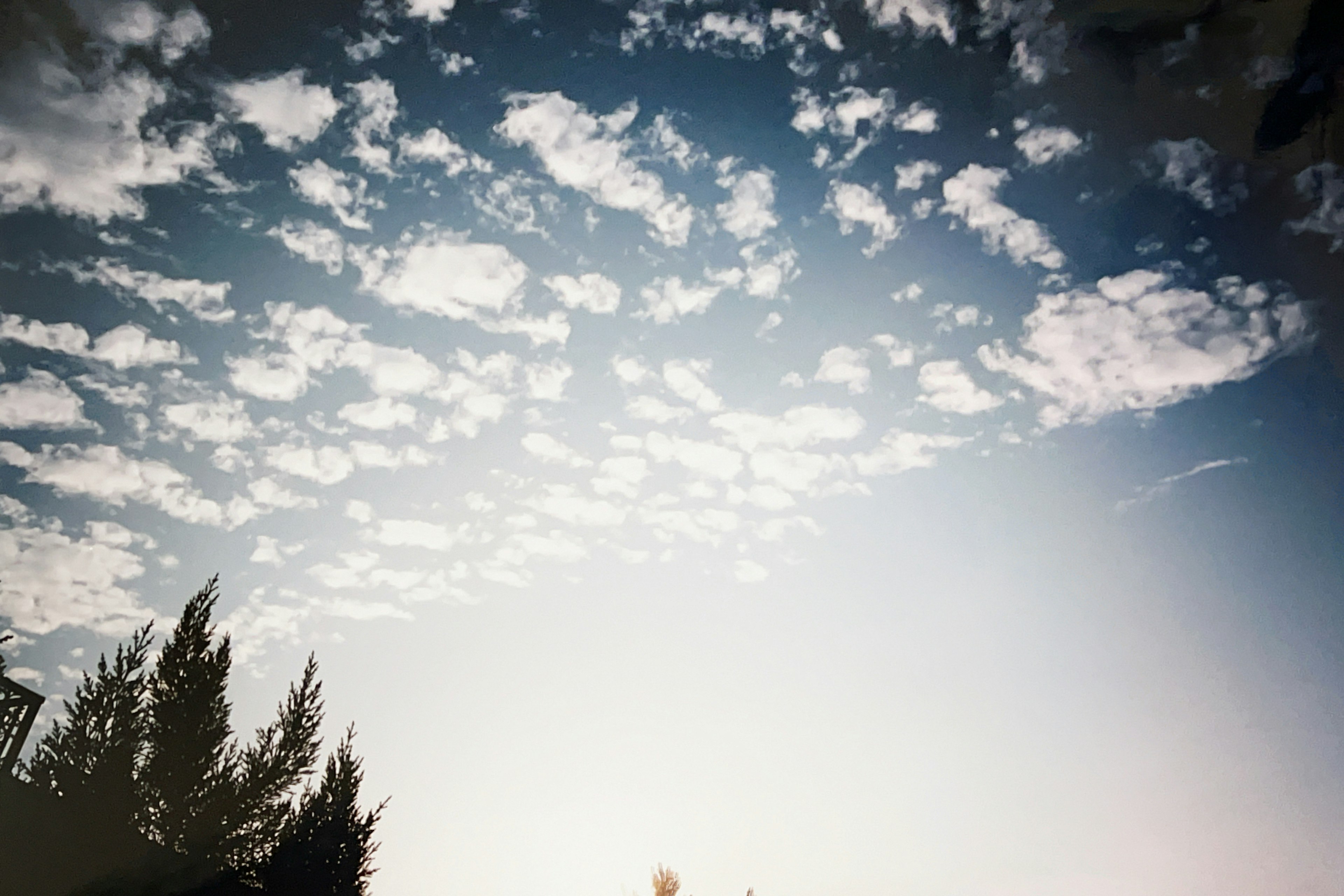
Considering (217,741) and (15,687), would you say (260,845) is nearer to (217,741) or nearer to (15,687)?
(217,741)

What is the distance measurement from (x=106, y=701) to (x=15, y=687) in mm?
12236

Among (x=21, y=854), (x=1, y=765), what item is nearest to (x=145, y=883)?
(x=21, y=854)

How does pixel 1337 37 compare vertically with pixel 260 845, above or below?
above

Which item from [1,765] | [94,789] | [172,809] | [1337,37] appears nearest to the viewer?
[1337,37]

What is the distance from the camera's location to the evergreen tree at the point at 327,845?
16.4 m

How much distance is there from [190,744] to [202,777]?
3.64 ft

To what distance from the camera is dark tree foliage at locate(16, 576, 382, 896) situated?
16.2m

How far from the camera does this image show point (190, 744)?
57.4 feet

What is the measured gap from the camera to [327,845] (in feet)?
57.3

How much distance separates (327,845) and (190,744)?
17.8ft

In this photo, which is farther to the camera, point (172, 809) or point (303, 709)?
point (303, 709)

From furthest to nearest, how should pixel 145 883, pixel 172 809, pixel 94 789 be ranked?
pixel 172 809
pixel 94 789
pixel 145 883

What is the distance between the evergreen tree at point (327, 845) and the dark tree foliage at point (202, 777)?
0.03 m

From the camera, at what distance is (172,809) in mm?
16703
